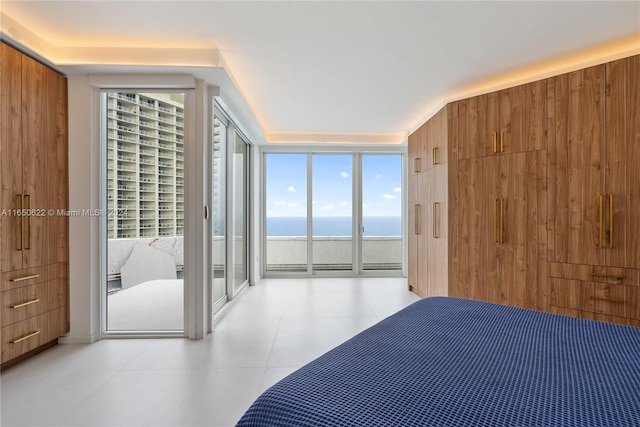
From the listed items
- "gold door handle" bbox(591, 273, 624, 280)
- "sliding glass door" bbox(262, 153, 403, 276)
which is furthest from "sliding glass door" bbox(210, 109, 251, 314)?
"gold door handle" bbox(591, 273, 624, 280)

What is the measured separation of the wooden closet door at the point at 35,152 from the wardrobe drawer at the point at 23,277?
5 centimetres

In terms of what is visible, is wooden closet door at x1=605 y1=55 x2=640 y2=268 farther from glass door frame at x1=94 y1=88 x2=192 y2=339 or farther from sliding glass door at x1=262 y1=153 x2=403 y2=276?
glass door frame at x1=94 y1=88 x2=192 y2=339

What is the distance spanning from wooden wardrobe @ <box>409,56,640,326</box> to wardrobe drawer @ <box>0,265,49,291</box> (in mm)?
4037

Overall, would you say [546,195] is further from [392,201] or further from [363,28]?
[392,201]

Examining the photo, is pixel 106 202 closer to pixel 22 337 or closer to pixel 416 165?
pixel 22 337

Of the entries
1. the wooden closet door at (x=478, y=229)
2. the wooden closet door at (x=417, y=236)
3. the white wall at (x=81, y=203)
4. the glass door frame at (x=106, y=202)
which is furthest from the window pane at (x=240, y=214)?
the wooden closet door at (x=478, y=229)

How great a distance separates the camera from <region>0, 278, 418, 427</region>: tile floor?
1742 millimetres

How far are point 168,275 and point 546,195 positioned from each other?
3.90 metres

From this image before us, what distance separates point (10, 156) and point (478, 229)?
4.33m

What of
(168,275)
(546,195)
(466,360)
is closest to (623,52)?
(546,195)

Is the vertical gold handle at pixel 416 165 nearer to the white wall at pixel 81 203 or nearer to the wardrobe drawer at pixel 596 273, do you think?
the wardrobe drawer at pixel 596 273

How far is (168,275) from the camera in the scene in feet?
10.0

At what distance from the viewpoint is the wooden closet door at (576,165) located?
8.54ft

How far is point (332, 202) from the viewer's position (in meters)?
5.72
